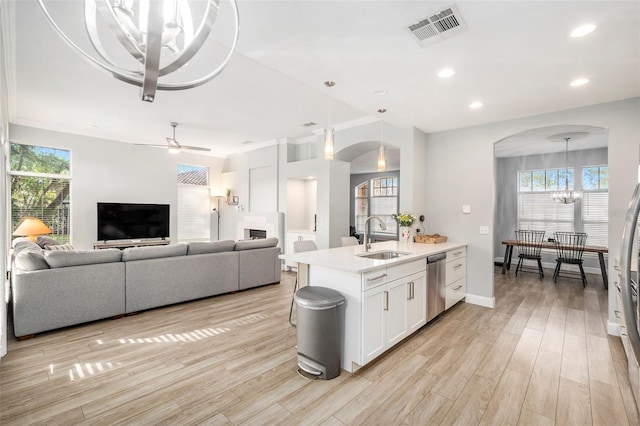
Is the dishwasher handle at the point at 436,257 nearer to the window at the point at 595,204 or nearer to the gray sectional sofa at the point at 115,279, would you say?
the gray sectional sofa at the point at 115,279

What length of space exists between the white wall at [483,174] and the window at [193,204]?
6421 mm

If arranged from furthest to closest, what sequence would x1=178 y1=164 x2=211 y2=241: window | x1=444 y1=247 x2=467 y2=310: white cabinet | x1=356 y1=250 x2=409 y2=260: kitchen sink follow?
x1=178 y1=164 x2=211 y2=241: window, x1=444 y1=247 x2=467 y2=310: white cabinet, x1=356 y1=250 x2=409 y2=260: kitchen sink

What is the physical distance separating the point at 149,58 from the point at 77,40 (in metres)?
3.04

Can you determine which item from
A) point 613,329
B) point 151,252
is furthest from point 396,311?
point 151,252

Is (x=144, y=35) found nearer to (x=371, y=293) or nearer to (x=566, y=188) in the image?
(x=371, y=293)

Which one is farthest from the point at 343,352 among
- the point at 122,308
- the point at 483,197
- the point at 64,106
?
the point at 64,106

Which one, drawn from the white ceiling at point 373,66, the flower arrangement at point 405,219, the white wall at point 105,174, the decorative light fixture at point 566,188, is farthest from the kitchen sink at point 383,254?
the white wall at point 105,174

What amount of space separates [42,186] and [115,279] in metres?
4.38

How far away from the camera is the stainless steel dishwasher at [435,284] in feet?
11.2

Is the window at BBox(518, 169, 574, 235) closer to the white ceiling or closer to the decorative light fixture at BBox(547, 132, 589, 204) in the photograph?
the decorative light fixture at BBox(547, 132, 589, 204)

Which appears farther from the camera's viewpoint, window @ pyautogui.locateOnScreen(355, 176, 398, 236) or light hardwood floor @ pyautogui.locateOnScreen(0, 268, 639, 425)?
window @ pyautogui.locateOnScreen(355, 176, 398, 236)

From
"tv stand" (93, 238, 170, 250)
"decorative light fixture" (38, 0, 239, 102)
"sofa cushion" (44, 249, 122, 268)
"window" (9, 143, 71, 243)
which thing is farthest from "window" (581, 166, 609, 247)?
"window" (9, 143, 71, 243)

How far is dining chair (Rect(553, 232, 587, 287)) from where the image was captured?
18.3 feet

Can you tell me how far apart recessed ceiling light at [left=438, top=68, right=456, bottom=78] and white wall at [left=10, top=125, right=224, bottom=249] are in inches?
282
